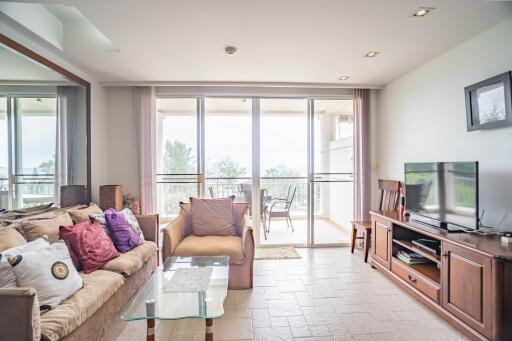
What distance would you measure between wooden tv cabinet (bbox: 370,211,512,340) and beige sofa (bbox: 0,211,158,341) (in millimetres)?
2659

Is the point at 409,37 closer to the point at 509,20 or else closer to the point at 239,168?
the point at 509,20

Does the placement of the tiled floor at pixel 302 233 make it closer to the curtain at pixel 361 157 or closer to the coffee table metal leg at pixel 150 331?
the curtain at pixel 361 157

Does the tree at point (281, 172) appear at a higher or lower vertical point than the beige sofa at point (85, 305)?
higher

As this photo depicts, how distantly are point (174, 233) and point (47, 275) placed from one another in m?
1.33

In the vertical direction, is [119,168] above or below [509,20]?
below

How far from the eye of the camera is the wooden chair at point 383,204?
12.0 feet

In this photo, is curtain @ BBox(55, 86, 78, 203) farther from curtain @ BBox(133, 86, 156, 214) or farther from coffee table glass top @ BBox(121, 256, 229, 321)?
coffee table glass top @ BBox(121, 256, 229, 321)

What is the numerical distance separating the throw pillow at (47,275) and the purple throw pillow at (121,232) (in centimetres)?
77

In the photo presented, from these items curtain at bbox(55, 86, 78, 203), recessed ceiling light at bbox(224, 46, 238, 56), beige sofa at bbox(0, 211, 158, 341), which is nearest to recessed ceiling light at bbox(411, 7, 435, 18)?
recessed ceiling light at bbox(224, 46, 238, 56)

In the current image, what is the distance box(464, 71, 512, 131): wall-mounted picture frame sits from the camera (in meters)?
2.20

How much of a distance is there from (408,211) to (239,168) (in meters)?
2.40

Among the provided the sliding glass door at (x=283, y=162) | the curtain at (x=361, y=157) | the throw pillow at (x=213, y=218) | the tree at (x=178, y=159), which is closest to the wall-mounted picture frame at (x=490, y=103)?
the curtain at (x=361, y=157)

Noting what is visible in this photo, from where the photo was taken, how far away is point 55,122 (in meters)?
3.00

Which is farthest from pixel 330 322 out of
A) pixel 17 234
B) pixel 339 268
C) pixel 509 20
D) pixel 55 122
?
pixel 55 122
